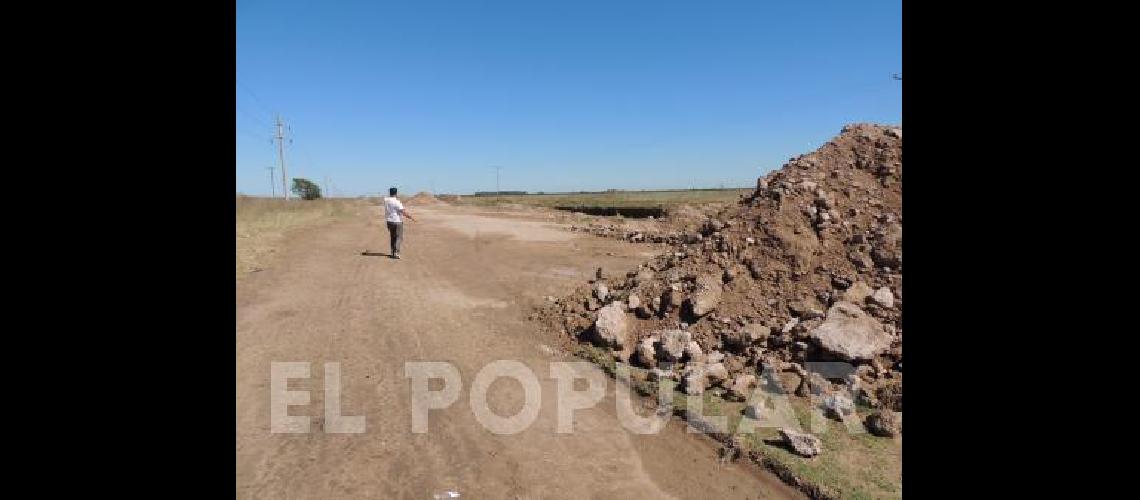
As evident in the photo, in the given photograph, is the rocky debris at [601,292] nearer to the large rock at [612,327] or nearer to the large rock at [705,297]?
the large rock at [612,327]

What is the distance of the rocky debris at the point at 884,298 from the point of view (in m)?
5.93

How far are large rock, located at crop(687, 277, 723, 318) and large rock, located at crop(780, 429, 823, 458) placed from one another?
234cm

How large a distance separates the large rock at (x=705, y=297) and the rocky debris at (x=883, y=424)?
2.28 meters

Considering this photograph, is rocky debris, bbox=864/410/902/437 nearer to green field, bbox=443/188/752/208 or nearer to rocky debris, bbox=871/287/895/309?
rocky debris, bbox=871/287/895/309

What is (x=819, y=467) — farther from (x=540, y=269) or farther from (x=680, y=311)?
(x=540, y=269)

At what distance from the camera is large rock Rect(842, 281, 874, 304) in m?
6.10

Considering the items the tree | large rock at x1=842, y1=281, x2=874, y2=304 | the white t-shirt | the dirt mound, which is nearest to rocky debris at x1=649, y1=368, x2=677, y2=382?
large rock at x1=842, y1=281, x2=874, y2=304

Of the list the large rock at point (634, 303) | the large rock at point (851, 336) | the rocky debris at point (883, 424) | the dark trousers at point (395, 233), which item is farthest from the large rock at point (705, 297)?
the dark trousers at point (395, 233)

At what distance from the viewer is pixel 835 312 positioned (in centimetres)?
579

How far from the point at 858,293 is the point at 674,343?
Answer: 2095 millimetres
